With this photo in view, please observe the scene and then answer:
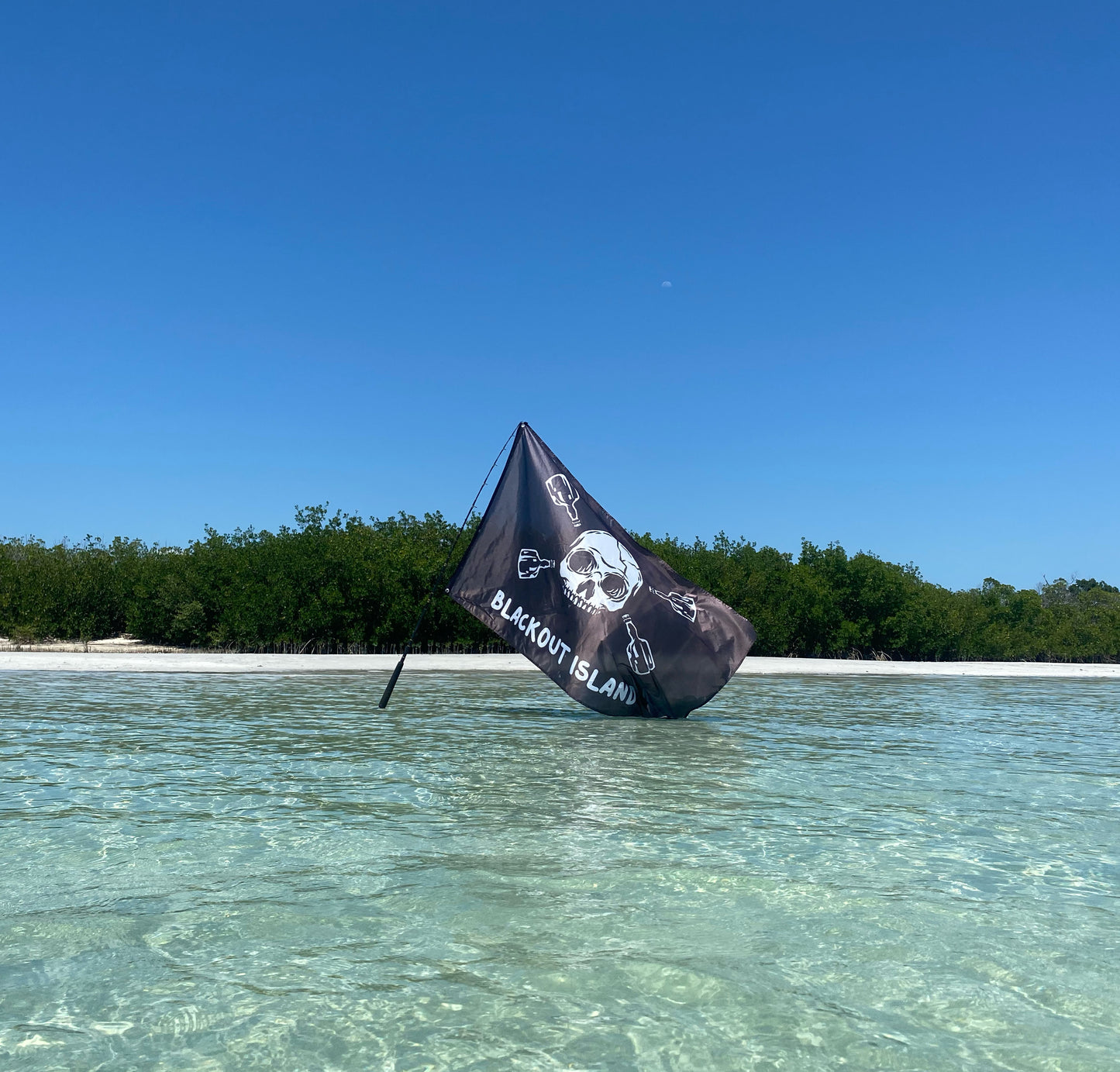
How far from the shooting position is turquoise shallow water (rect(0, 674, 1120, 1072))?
17.2 feet

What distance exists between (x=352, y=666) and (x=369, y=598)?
1661 centimetres

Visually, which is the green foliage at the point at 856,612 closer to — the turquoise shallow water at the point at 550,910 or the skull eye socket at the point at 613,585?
the skull eye socket at the point at 613,585

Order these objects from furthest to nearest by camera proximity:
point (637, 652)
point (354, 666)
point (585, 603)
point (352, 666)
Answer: point (354, 666)
point (352, 666)
point (637, 652)
point (585, 603)

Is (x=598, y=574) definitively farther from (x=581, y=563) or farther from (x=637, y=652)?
(x=637, y=652)

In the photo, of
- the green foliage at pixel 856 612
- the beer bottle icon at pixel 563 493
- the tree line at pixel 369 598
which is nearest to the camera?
the beer bottle icon at pixel 563 493

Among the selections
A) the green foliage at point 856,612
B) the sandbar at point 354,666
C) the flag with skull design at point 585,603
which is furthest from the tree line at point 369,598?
the flag with skull design at point 585,603

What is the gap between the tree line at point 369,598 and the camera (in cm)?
5638

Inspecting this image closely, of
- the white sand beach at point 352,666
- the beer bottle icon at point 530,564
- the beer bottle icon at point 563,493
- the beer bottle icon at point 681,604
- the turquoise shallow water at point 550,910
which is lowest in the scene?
the turquoise shallow water at point 550,910

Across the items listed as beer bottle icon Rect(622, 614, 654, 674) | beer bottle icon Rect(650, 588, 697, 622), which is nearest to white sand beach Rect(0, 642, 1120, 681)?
beer bottle icon Rect(622, 614, 654, 674)

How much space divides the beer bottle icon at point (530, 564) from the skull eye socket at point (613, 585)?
917mm

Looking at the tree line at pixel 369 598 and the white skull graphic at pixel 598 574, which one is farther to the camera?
the tree line at pixel 369 598

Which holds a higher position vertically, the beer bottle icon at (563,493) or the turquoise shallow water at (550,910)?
the beer bottle icon at (563,493)

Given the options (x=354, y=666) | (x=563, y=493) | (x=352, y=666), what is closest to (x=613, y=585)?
(x=563, y=493)

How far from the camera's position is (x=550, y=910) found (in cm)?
734
